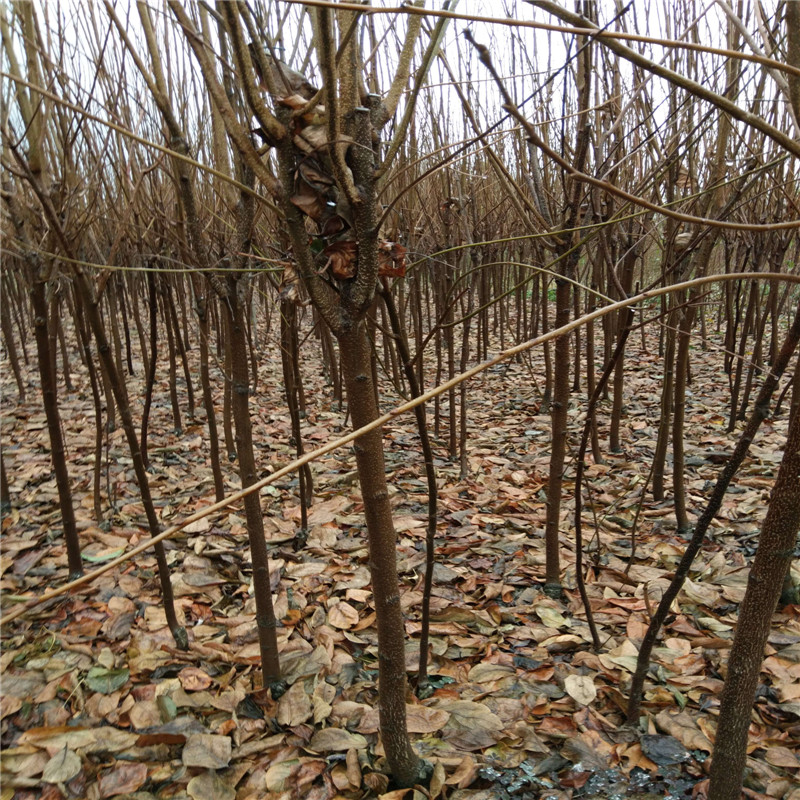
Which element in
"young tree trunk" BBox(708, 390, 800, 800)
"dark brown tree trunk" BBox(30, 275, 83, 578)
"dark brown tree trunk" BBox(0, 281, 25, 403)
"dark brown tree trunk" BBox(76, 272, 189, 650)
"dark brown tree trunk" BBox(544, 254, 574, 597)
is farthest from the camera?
"dark brown tree trunk" BBox(0, 281, 25, 403)

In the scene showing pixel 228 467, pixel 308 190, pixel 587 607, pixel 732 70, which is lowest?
pixel 228 467

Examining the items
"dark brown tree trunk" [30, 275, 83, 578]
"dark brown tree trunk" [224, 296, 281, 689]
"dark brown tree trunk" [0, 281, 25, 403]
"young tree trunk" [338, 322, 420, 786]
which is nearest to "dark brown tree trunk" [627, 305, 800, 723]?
"young tree trunk" [338, 322, 420, 786]

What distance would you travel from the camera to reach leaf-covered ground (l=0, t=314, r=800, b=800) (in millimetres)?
1460

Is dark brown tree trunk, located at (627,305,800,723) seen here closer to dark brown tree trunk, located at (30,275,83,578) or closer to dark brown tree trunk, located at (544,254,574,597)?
dark brown tree trunk, located at (544,254,574,597)

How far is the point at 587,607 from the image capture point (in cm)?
175

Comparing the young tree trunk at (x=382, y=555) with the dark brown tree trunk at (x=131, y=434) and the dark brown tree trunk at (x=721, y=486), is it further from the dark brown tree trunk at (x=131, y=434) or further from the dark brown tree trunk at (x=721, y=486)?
the dark brown tree trunk at (x=131, y=434)

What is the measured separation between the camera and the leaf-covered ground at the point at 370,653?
57.5 inches

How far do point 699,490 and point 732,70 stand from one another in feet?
5.66

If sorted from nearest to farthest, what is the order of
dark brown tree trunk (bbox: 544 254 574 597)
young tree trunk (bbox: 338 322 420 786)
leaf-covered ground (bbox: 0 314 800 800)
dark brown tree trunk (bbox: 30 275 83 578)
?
young tree trunk (bbox: 338 322 420 786), leaf-covered ground (bbox: 0 314 800 800), dark brown tree trunk (bbox: 544 254 574 597), dark brown tree trunk (bbox: 30 275 83 578)

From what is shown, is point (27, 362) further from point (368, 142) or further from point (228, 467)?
point (368, 142)

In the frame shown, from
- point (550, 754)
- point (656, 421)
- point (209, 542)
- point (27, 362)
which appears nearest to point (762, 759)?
point (550, 754)

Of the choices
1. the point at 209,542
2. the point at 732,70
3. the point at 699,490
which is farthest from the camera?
the point at 699,490

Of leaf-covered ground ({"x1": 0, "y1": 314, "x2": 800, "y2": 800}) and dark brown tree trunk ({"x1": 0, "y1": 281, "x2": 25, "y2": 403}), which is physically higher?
dark brown tree trunk ({"x1": 0, "y1": 281, "x2": 25, "y2": 403})

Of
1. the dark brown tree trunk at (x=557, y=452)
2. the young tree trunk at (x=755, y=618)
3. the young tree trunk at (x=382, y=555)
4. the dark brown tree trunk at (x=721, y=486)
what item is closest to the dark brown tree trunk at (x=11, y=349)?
the dark brown tree trunk at (x=557, y=452)
